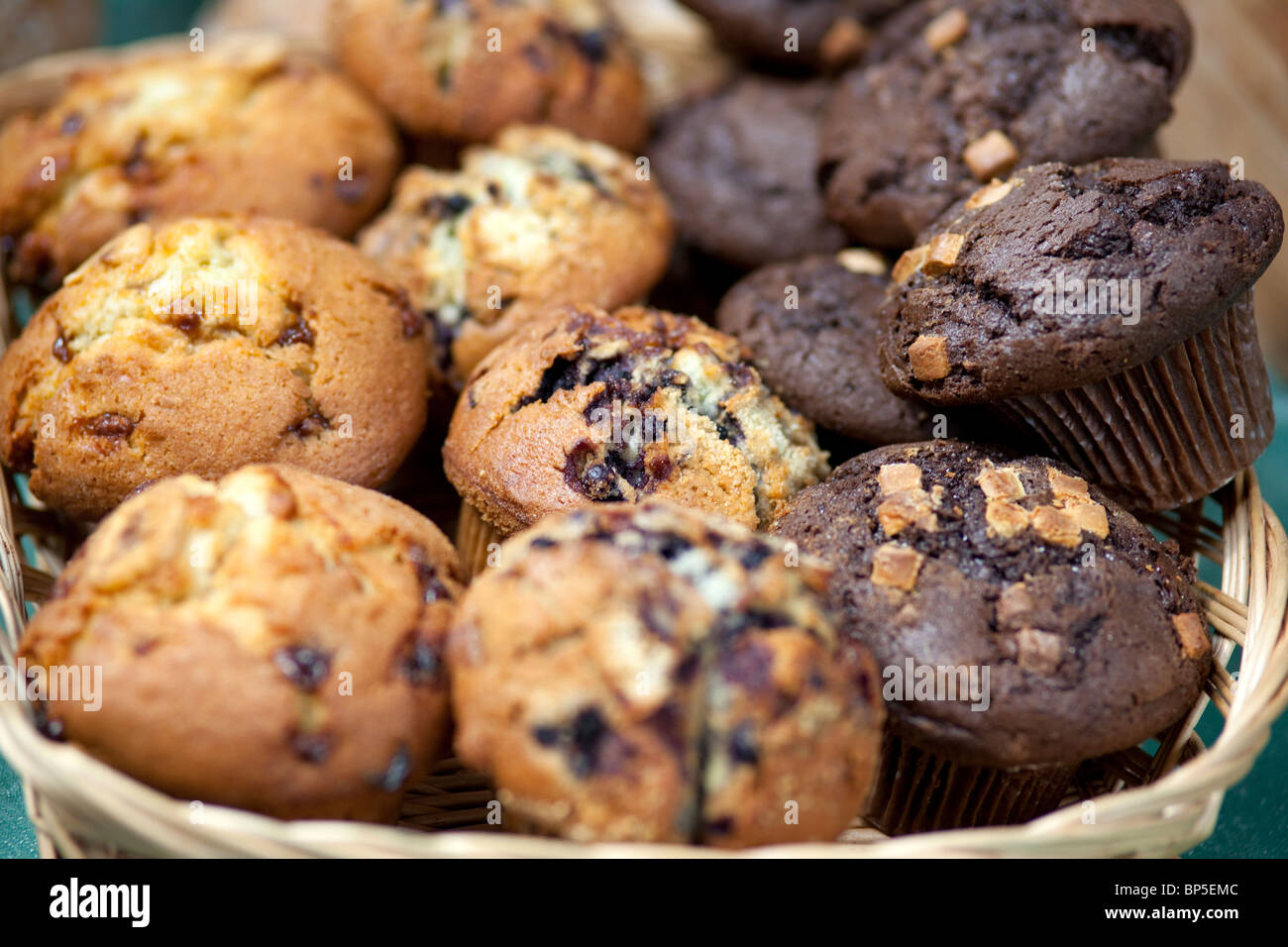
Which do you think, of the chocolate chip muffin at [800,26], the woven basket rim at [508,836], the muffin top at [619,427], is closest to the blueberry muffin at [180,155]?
the muffin top at [619,427]

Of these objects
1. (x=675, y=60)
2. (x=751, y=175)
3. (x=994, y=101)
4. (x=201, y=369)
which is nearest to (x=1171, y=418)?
(x=994, y=101)

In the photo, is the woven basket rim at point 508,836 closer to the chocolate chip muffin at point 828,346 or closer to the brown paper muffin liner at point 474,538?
the brown paper muffin liner at point 474,538

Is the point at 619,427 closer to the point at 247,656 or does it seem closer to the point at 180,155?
the point at 247,656

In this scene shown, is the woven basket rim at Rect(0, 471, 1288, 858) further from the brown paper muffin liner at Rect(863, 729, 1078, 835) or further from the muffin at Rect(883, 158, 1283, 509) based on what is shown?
the muffin at Rect(883, 158, 1283, 509)
